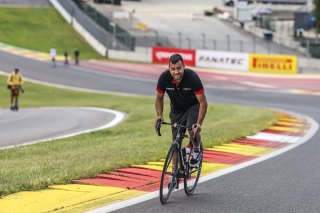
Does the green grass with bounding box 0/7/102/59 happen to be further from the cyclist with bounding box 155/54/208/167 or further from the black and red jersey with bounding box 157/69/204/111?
the black and red jersey with bounding box 157/69/204/111

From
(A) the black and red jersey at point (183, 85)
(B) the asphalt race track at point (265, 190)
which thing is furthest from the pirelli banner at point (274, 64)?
(A) the black and red jersey at point (183, 85)

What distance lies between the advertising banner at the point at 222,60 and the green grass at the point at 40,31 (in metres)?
12.0

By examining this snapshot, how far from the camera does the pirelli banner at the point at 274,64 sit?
48.6 meters

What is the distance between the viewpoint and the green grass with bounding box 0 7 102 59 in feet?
213

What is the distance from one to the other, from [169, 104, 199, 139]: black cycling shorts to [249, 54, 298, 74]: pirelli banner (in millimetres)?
40785

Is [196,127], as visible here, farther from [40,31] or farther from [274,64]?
[40,31]

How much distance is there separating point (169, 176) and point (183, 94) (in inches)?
41.4

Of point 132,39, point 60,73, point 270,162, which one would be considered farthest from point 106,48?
point 270,162

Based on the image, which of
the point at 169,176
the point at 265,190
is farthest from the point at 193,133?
the point at 265,190

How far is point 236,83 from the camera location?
46156 millimetres

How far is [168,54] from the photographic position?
5644 cm

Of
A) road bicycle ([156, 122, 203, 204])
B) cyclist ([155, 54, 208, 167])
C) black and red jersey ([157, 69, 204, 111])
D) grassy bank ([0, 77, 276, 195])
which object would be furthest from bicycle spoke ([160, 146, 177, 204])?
grassy bank ([0, 77, 276, 195])

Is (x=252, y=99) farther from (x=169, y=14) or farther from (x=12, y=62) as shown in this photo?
(x=169, y=14)

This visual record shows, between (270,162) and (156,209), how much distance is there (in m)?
4.80
